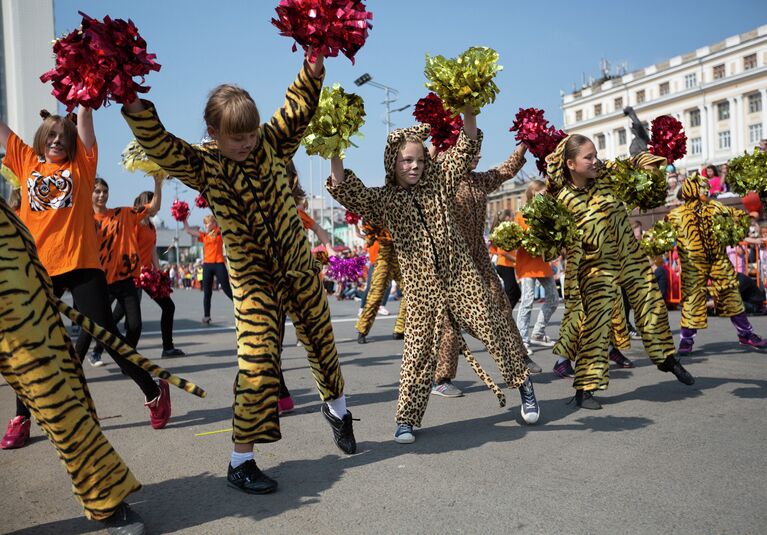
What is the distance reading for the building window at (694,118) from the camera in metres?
76.1

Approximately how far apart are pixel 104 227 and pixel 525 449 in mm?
5137

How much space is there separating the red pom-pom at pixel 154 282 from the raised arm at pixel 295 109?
15.2 feet

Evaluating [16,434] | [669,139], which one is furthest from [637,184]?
[16,434]

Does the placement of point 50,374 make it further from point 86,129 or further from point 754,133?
point 754,133

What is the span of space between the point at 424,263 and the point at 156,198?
324 cm

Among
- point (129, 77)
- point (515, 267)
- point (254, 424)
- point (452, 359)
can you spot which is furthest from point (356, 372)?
point (129, 77)

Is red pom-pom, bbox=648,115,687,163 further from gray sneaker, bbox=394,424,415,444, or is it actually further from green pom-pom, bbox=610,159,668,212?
gray sneaker, bbox=394,424,415,444

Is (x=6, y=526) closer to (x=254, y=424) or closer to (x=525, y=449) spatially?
(x=254, y=424)

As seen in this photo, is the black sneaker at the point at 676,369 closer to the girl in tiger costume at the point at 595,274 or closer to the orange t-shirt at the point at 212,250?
the girl in tiger costume at the point at 595,274

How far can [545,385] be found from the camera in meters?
6.38

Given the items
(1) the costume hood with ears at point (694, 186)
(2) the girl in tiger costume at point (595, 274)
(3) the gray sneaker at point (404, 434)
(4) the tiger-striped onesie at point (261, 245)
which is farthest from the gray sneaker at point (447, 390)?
(1) the costume hood with ears at point (694, 186)

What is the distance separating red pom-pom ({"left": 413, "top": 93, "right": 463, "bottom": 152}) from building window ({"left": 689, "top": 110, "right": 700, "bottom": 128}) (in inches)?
3140

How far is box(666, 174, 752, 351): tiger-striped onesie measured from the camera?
754cm

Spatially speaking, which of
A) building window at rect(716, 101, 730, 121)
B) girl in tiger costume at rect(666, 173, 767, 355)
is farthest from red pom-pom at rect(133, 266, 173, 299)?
building window at rect(716, 101, 730, 121)
